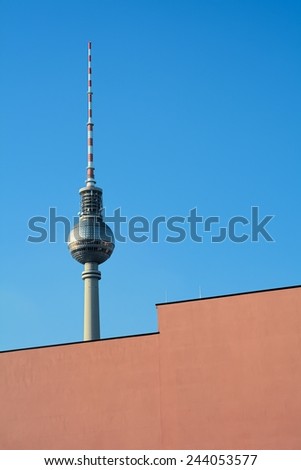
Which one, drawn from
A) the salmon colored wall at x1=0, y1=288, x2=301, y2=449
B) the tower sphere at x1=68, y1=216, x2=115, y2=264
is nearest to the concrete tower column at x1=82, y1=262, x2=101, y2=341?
the tower sphere at x1=68, y1=216, x2=115, y2=264

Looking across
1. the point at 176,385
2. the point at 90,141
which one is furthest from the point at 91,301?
the point at 176,385

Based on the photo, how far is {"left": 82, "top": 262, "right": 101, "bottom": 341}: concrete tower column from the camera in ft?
269

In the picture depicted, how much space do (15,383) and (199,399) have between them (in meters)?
10.1

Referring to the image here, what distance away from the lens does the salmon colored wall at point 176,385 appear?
2847 centimetres

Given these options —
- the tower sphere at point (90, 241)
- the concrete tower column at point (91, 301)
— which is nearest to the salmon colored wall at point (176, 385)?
the concrete tower column at point (91, 301)

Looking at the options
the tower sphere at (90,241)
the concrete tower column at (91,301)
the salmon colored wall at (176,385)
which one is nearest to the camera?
the salmon colored wall at (176,385)

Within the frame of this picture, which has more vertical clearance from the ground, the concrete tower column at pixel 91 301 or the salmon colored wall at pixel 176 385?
the concrete tower column at pixel 91 301

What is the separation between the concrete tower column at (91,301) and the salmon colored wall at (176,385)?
4742 centimetres

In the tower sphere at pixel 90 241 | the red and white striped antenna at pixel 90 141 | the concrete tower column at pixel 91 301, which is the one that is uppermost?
the red and white striped antenna at pixel 90 141

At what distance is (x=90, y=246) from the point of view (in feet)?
271

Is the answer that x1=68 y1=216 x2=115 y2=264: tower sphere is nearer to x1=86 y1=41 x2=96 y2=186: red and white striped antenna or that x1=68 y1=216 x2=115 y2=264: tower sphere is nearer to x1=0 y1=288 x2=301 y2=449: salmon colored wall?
x1=86 y1=41 x2=96 y2=186: red and white striped antenna

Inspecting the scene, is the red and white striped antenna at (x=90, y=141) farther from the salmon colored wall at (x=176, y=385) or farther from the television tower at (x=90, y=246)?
the salmon colored wall at (x=176, y=385)

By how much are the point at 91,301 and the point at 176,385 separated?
2116 inches
